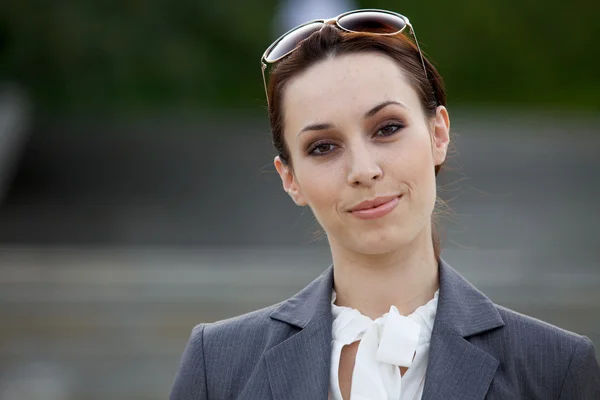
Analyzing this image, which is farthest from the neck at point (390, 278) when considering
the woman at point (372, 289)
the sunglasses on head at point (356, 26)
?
the sunglasses on head at point (356, 26)

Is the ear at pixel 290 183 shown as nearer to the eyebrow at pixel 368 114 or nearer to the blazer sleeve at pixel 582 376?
the eyebrow at pixel 368 114

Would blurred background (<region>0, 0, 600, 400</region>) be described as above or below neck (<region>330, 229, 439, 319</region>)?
above

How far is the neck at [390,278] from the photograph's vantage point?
2389 millimetres

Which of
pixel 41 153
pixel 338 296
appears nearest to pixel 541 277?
pixel 338 296

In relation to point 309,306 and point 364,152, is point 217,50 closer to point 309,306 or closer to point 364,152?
point 309,306

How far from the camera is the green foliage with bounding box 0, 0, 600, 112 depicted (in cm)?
1862

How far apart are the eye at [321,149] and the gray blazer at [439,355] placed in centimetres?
37

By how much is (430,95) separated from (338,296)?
1.91 ft

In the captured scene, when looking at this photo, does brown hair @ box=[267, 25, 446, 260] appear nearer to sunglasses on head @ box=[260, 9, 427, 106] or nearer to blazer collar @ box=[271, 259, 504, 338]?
sunglasses on head @ box=[260, 9, 427, 106]

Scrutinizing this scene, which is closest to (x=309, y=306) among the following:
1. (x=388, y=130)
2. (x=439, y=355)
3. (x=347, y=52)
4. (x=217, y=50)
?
(x=439, y=355)

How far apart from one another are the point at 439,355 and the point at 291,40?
2.91 ft

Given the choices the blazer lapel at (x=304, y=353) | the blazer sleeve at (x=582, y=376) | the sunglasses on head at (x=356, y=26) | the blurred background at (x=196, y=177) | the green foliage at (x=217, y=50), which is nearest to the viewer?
the blazer sleeve at (x=582, y=376)

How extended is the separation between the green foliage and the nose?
16772 millimetres

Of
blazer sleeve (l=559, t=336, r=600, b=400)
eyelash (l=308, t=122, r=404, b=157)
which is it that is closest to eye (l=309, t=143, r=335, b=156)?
eyelash (l=308, t=122, r=404, b=157)
